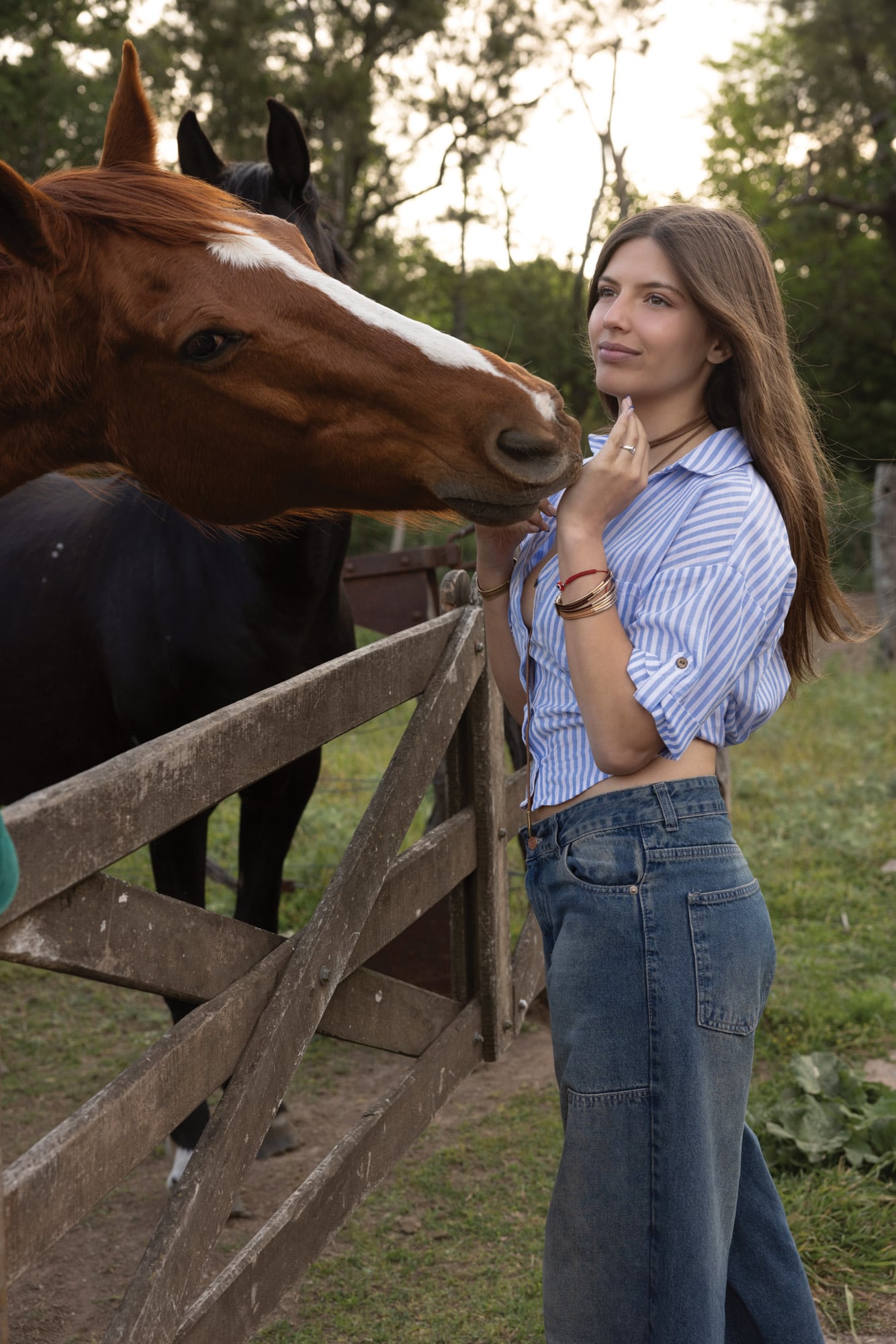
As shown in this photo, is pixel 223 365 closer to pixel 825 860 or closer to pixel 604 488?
pixel 604 488

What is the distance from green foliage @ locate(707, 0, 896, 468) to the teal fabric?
18.3 metres

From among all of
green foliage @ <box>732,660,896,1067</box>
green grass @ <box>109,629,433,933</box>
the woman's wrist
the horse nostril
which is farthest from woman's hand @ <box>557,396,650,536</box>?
green grass @ <box>109,629,433,933</box>

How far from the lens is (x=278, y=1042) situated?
1792 millimetres

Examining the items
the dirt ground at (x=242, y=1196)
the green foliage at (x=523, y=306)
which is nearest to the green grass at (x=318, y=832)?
the dirt ground at (x=242, y=1196)

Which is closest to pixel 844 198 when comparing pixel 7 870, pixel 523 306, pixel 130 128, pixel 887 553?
pixel 523 306

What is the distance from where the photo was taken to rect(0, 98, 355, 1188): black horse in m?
2.79

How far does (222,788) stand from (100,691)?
1.54m

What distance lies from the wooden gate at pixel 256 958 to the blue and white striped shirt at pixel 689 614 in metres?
0.49

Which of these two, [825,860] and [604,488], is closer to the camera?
[604,488]

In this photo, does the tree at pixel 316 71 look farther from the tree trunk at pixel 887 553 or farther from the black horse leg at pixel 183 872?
the black horse leg at pixel 183 872

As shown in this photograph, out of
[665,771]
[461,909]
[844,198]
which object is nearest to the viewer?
[665,771]

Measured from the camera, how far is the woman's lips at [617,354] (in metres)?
1.62

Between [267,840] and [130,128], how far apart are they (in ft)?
6.13

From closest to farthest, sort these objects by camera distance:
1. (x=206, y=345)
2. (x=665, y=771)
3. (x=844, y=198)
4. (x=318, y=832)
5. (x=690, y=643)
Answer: (x=690, y=643), (x=665, y=771), (x=206, y=345), (x=318, y=832), (x=844, y=198)
